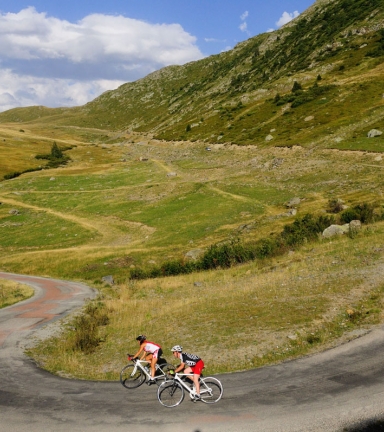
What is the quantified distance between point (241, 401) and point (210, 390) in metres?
1.10

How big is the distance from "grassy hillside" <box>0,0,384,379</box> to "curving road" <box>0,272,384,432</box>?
140 centimetres

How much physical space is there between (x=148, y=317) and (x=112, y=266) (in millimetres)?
21964

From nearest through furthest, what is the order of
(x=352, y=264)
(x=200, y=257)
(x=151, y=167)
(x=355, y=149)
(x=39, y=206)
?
1. (x=352, y=264)
2. (x=200, y=257)
3. (x=355, y=149)
4. (x=39, y=206)
5. (x=151, y=167)

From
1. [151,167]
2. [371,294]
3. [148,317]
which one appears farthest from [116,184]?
[371,294]

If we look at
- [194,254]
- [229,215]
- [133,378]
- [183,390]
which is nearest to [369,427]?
[183,390]

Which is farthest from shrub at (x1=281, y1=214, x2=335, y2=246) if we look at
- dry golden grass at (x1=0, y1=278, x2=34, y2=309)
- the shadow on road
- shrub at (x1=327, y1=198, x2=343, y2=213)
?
dry golden grass at (x1=0, y1=278, x2=34, y2=309)

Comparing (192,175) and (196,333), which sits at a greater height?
(192,175)

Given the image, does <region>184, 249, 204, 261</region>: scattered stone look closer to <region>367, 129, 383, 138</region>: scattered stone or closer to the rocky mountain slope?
the rocky mountain slope

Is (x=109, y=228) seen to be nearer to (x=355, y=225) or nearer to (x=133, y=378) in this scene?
(x=355, y=225)

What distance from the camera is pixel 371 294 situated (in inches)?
773

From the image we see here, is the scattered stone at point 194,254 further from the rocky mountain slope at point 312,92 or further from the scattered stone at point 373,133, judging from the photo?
the scattered stone at point 373,133

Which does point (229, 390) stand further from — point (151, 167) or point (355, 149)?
point (151, 167)

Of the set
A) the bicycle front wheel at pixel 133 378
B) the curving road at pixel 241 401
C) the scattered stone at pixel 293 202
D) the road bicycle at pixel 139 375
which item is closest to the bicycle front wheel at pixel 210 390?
the curving road at pixel 241 401

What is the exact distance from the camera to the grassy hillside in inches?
741
